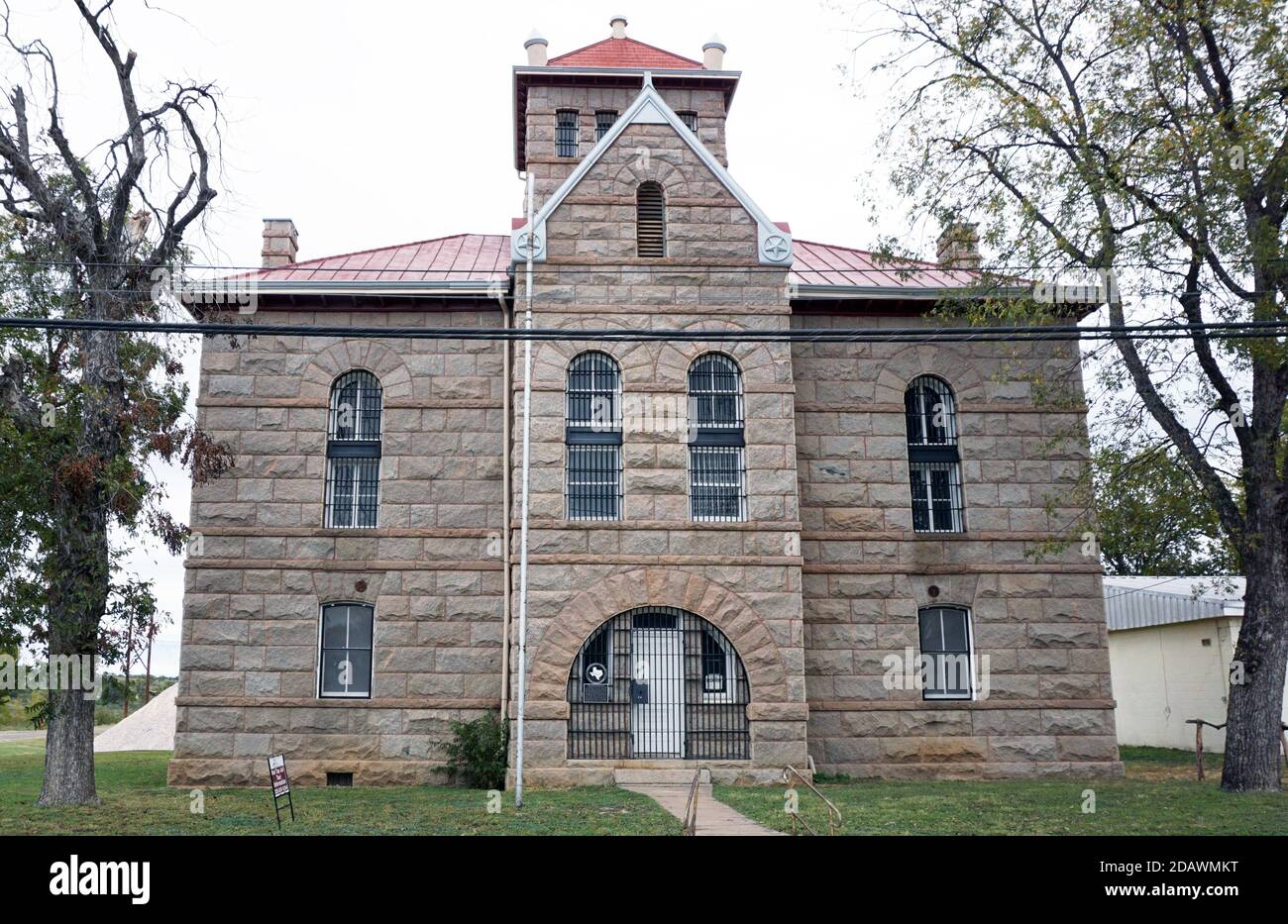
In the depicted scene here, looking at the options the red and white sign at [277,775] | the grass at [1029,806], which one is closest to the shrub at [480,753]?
the grass at [1029,806]

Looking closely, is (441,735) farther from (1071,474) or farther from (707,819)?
(1071,474)

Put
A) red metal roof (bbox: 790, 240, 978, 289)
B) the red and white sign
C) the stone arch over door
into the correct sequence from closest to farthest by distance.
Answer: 1. the red and white sign
2. the stone arch over door
3. red metal roof (bbox: 790, 240, 978, 289)

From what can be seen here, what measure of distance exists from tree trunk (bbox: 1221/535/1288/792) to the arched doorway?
7522mm

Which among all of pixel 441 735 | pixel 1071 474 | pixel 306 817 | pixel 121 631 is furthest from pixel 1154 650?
pixel 121 631

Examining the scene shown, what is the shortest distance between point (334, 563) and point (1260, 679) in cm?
1537

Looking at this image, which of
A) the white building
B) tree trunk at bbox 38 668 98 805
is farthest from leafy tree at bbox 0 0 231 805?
the white building

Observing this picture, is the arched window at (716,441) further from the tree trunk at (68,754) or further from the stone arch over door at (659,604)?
the tree trunk at (68,754)

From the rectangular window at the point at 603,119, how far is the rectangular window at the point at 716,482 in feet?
32.0

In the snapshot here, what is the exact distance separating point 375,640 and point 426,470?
124 inches

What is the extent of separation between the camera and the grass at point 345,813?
42.7 feet

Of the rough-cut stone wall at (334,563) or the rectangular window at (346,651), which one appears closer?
the rough-cut stone wall at (334,563)

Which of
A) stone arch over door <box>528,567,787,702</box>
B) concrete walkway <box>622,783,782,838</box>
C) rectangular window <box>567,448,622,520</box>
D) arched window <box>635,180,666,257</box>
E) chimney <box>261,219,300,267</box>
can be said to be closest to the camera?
concrete walkway <box>622,783,782,838</box>

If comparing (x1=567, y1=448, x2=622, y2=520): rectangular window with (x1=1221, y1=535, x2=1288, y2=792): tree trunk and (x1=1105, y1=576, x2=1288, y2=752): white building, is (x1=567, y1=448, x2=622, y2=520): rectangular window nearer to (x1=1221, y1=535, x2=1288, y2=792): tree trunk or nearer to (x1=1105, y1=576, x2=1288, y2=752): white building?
(x1=1221, y1=535, x2=1288, y2=792): tree trunk

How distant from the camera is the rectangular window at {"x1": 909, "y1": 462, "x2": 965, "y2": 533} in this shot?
2023cm
